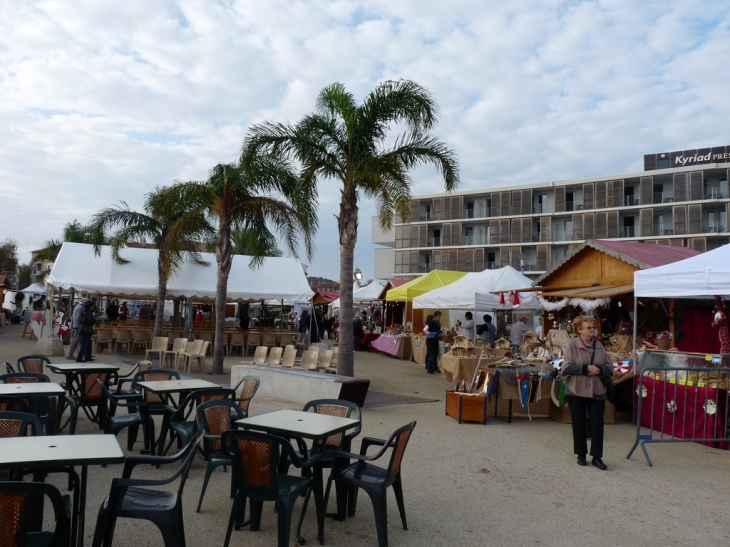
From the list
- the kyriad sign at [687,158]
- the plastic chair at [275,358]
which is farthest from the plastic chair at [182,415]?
the kyriad sign at [687,158]

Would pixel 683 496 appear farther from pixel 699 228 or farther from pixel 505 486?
pixel 699 228

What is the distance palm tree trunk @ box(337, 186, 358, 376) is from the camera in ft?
38.1

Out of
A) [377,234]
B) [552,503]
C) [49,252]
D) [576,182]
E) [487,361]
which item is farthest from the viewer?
[377,234]

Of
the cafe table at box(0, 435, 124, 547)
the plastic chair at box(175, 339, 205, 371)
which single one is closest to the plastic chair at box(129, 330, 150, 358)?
the plastic chair at box(175, 339, 205, 371)

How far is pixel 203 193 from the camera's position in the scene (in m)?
15.1

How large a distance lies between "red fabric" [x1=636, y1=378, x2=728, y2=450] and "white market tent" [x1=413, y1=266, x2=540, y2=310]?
8.19 meters

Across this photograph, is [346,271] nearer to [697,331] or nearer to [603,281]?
[603,281]

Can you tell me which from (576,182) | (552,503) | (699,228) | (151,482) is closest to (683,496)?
(552,503)

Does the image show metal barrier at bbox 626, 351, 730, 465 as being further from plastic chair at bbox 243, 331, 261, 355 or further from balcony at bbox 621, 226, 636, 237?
balcony at bbox 621, 226, 636, 237

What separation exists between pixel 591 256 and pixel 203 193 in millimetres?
9646

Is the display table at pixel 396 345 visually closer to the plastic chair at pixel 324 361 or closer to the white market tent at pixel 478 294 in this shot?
the white market tent at pixel 478 294

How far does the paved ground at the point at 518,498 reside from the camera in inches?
183

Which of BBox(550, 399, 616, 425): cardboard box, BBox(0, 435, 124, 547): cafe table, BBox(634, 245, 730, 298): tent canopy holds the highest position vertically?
BBox(634, 245, 730, 298): tent canopy

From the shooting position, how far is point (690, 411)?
8094 mm
